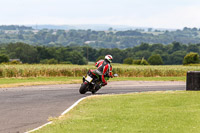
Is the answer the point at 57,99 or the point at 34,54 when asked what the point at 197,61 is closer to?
the point at 34,54

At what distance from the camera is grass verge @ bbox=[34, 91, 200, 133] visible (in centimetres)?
1083

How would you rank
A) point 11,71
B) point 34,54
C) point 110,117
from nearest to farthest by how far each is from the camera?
point 110,117, point 11,71, point 34,54

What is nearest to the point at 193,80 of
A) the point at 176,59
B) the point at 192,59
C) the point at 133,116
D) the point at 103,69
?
the point at 103,69

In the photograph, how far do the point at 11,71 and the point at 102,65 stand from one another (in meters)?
17.6

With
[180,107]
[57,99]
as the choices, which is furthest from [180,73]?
[180,107]

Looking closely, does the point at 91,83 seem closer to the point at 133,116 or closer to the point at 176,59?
the point at 133,116

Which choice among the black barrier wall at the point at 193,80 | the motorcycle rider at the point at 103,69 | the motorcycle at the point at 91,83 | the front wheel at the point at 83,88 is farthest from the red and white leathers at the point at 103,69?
the black barrier wall at the point at 193,80

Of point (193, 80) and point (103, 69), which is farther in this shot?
point (193, 80)

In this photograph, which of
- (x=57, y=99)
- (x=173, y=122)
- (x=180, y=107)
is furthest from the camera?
(x=57, y=99)

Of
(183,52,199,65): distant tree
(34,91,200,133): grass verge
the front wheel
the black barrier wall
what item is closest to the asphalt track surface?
the front wheel

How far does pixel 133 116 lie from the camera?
12773 millimetres

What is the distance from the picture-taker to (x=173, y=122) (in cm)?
1169

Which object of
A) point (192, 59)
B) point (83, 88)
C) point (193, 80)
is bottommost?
point (192, 59)

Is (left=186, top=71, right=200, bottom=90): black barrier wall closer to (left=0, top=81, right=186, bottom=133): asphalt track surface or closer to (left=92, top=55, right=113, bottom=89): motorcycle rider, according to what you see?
(left=92, top=55, right=113, bottom=89): motorcycle rider
